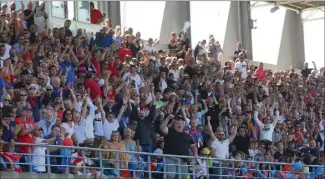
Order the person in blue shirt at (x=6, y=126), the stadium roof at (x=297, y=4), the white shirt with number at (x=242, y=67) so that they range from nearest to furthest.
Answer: the person in blue shirt at (x=6, y=126) → the white shirt with number at (x=242, y=67) → the stadium roof at (x=297, y=4)

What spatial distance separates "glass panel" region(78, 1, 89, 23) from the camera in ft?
97.1

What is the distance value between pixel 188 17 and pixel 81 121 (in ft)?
54.8

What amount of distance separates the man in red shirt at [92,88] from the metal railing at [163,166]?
1.82m

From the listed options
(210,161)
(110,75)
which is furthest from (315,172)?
(110,75)

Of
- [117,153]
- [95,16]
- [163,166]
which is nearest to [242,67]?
[95,16]

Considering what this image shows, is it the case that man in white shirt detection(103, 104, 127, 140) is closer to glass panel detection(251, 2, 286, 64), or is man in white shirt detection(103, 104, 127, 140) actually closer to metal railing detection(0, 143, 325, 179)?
metal railing detection(0, 143, 325, 179)

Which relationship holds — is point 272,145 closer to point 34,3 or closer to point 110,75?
point 110,75

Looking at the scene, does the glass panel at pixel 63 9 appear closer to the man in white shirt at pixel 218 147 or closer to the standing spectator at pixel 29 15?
the standing spectator at pixel 29 15

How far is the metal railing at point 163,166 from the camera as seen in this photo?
1934 centimetres

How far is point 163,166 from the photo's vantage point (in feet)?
72.5

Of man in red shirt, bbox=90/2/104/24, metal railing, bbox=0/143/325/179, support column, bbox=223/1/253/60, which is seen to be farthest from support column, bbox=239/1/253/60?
metal railing, bbox=0/143/325/179

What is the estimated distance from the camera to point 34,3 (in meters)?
26.1

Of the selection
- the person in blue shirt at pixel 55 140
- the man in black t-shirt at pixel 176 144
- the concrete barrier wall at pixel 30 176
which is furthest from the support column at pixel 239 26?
the concrete barrier wall at pixel 30 176

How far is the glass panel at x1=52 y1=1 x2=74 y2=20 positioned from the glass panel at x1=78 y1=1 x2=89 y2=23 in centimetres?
26
